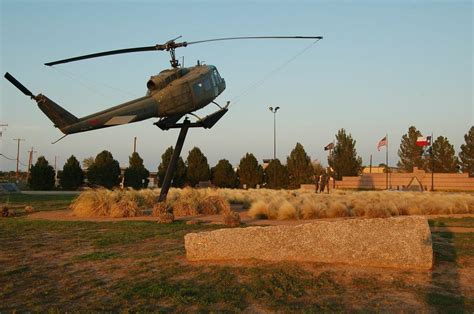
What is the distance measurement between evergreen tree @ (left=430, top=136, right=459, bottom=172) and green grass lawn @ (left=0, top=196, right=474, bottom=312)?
5652 cm

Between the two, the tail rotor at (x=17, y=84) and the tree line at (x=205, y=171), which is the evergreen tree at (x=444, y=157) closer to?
the tree line at (x=205, y=171)

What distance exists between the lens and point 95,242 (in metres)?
11.6

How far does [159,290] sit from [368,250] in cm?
383

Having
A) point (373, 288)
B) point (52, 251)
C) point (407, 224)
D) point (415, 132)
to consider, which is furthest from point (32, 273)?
point (415, 132)

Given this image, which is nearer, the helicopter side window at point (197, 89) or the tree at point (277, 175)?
the helicopter side window at point (197, 89)

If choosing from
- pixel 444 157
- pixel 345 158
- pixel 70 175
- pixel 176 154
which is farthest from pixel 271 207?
pixel 444 157

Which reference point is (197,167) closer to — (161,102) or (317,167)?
(317,167)

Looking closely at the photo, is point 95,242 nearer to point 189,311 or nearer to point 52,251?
point 52,251

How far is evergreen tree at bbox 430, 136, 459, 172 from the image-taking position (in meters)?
62.8

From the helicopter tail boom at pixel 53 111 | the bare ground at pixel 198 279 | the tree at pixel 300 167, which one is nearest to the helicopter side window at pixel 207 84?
the helicopter tail boom at pixel 53 111

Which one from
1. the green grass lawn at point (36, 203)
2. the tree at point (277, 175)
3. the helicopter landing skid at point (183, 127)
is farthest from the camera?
the tree at point (277, 175)

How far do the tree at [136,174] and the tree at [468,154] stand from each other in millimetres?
41165

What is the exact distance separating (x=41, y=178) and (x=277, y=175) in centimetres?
2308

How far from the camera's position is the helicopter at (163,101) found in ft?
48.8
